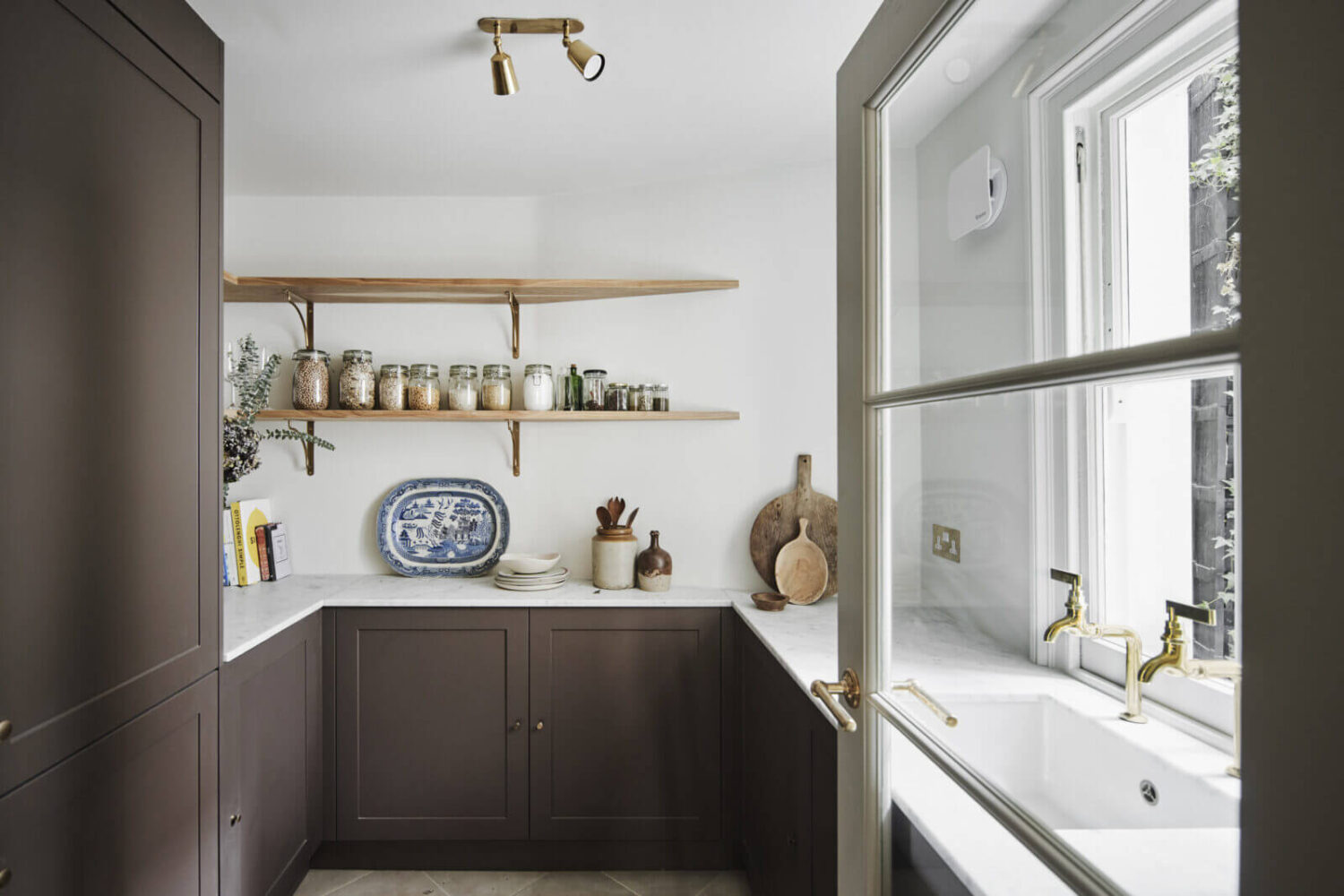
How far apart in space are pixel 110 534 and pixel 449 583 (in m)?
1.35

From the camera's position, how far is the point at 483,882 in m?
2.32

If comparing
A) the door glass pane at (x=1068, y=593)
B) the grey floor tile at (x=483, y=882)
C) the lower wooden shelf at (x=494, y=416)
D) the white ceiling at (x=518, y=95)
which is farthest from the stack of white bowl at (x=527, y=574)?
the door glass pane at (x=1068, y=593)

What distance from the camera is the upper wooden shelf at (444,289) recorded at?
96.2 inches

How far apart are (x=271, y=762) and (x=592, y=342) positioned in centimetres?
169

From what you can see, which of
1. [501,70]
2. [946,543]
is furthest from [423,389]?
[946,543]

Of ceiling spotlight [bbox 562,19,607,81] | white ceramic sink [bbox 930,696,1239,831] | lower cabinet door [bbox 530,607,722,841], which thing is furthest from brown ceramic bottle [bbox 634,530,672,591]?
white ceramic sink [bbox 930,696,1239,831]

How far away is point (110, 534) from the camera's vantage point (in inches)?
50.9

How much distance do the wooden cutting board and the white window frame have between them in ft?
6.35

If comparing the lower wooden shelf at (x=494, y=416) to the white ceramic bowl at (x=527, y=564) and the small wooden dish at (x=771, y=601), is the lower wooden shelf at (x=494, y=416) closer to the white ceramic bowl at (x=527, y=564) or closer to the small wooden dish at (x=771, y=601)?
the white ceramic bowl at (x=527, y=564)

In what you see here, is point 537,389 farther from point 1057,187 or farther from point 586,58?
point 1057,187

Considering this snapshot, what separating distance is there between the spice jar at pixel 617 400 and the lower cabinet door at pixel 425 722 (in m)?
0.79

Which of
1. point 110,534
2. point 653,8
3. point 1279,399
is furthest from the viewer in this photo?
point 653,8

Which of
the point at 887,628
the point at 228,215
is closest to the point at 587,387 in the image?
the point at 228,215

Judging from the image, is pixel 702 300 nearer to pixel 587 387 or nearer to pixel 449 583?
pixel 587 387
